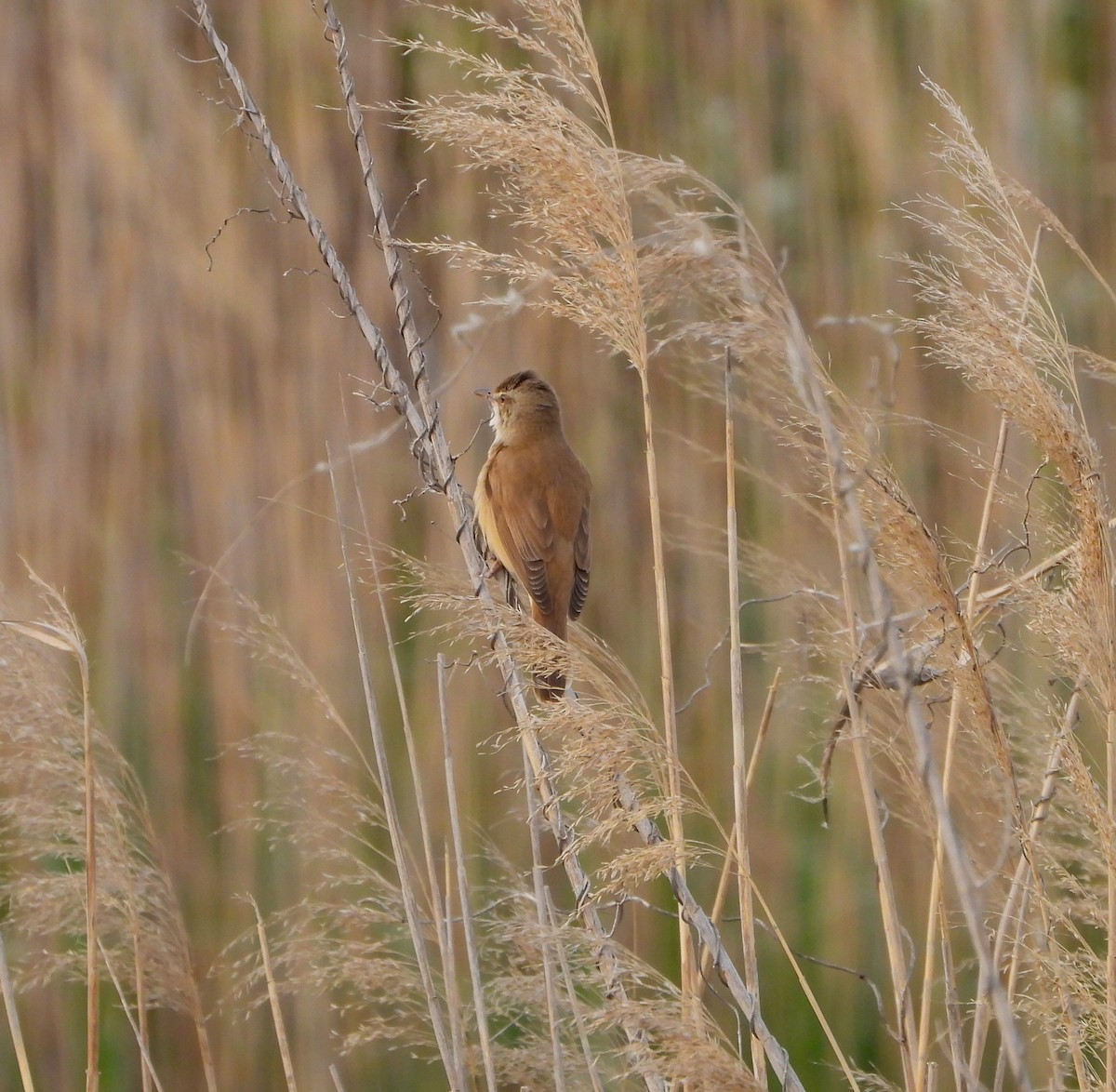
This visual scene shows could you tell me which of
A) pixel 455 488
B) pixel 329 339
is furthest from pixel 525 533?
pixel 455 488

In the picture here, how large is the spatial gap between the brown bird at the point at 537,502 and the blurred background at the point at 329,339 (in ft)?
0.87

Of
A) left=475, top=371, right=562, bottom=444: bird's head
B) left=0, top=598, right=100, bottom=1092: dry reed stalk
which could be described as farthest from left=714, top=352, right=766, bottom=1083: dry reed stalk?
left=475, top=371, right=562, bottom=444: bird's head

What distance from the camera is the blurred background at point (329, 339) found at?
153 inches

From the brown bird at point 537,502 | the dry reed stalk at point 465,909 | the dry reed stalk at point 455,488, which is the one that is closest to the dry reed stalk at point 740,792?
the dry reed stalk at point 455,488

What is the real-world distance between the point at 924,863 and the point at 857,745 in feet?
7.15

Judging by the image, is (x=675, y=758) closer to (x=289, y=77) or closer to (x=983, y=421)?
(x=983, y=421)

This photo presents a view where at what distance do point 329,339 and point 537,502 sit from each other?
839mm

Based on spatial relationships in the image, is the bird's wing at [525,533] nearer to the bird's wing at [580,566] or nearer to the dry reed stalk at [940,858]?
the bird's wing at [580,566]

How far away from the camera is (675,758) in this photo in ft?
5.82

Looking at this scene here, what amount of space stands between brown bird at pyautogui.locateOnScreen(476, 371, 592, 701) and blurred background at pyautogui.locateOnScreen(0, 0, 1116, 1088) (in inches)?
10.5

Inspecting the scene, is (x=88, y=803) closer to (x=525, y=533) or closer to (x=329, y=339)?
(x=525, y=533)

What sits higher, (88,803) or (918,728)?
(918,728)

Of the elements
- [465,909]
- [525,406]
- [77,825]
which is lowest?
[465,909]

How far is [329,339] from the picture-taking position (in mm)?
3895
